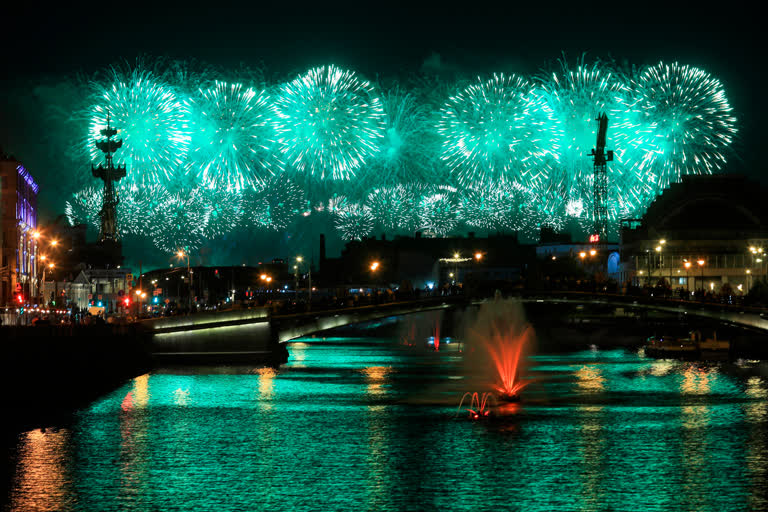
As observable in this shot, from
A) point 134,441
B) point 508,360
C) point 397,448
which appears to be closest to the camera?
point 397,448

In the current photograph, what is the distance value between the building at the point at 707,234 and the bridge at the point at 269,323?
55.7m

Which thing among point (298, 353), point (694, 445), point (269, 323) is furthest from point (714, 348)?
point (694, 445)

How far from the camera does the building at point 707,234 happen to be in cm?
17188

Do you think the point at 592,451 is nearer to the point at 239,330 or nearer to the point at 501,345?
the point at 239,330

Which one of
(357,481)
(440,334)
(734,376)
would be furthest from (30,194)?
(357,481)

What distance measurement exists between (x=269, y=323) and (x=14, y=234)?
1770 inches

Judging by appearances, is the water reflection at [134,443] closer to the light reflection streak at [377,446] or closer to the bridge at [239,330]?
the light reflection streak at [377,446]

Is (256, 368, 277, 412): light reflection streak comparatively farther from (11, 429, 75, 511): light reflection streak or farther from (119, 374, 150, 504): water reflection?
(11, 429, 75, 511): light reflection streak

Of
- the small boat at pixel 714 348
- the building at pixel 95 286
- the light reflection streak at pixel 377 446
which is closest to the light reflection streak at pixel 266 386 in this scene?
the light reflection streak at pixel 377 446

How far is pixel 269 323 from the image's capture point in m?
108

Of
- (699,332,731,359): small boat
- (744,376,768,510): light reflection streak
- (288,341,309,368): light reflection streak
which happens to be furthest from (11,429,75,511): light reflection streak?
(699,332,731,359): small boat

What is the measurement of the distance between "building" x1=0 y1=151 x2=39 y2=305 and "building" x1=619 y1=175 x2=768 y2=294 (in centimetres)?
8957

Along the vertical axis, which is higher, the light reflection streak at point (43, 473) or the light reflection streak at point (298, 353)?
the light reflection streak at point (298, 353)

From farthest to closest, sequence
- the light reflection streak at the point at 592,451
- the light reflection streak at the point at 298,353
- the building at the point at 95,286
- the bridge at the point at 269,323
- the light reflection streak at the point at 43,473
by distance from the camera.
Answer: the building at the point at 95,286, the light reflection streak at the point at 298,353, the bridge at the point at 269,323, the light reflection streak at the point at 592,451, the light reflection streak at the point at 43,473
